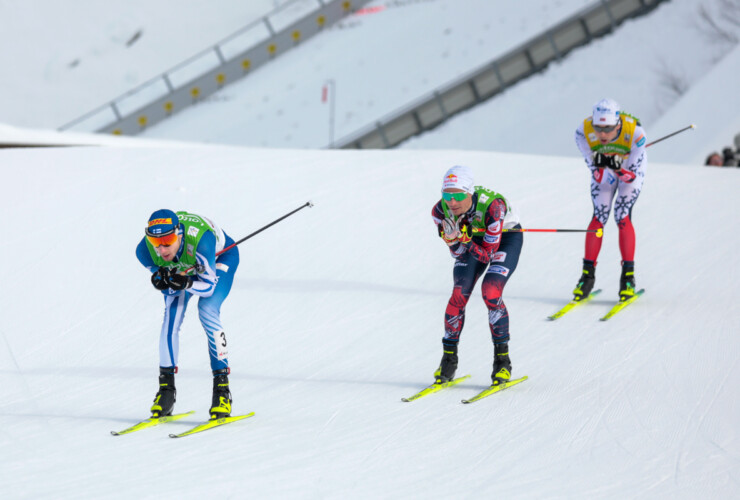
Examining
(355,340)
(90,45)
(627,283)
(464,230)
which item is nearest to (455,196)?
(464,230)

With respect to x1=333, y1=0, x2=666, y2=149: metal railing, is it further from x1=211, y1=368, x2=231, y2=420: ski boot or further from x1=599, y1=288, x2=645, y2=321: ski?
x1=211, y1=368, x2=231, y2=420: ski boot

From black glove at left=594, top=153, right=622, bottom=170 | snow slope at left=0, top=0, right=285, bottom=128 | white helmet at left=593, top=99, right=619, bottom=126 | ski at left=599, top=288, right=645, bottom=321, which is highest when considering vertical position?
snow slope at left=0, top=0, right=285, bottom=128

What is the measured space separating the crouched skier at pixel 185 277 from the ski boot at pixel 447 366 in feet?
4.61

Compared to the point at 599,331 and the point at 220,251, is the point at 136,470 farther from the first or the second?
the point at 599,331

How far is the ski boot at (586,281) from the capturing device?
8570 millimetres

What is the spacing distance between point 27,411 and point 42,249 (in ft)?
13.4

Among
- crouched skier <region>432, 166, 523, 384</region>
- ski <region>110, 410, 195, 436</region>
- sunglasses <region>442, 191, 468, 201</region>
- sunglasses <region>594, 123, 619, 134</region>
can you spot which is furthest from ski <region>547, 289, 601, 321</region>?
ski <region>110, 410, 195, 436</region>

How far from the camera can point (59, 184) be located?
487 inches

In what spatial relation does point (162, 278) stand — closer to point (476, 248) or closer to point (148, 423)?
point (148, 423)

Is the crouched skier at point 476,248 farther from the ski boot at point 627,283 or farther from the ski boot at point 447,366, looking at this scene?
the ski boot at point 627,283

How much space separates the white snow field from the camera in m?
5.25

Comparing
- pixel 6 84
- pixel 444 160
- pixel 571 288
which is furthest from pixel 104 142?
pixel 6 84

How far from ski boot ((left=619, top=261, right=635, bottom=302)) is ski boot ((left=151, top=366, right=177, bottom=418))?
400cm

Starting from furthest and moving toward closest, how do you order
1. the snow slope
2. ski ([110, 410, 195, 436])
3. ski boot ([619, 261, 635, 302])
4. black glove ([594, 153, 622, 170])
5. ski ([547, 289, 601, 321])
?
the snow slope
ski boot ([619, 261, 635, 302])
ski ([547, 289, 601, 321])
black glove ([594, 153, 622, 170])
ski ([110, 410, 195, 436])
